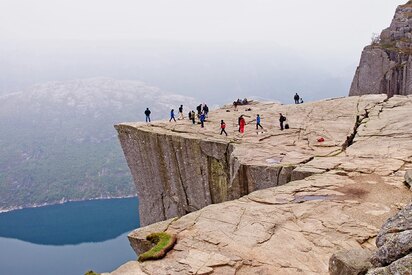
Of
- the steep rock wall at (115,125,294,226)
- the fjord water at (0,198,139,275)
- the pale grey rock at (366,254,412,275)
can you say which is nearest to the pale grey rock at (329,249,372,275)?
the pale grey rock at (366,254,412,275)

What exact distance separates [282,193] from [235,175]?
755cm

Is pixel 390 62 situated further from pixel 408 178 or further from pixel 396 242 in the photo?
pixel 396 242

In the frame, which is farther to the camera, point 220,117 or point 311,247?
point 220,117

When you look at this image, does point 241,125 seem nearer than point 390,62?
Yes

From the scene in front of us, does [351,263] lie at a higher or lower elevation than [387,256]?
lower

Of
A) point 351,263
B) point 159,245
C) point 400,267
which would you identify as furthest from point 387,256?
point 159,245

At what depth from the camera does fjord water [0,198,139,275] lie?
111125 millimetres

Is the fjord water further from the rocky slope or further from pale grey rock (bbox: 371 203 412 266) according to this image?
pale grey rock (bbox: 371 203 412 266)

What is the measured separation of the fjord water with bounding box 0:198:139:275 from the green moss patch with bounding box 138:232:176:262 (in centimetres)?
9504

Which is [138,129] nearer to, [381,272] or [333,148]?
[333,148]

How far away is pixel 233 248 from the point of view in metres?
13.5

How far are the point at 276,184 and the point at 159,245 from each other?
11.6 meters

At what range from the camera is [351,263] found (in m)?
10.0

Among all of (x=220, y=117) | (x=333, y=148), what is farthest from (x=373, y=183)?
(x=220, y=117)
